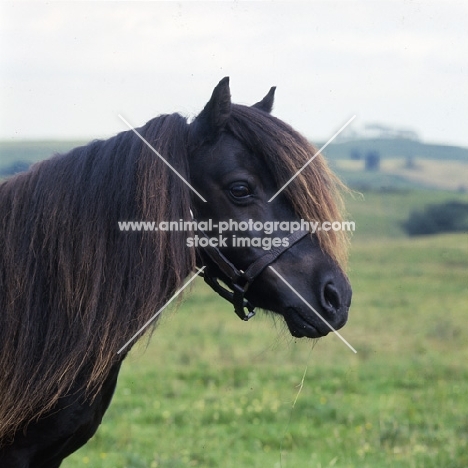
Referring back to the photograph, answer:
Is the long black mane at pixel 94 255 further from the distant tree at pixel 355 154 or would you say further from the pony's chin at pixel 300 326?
the distant tree at pixel 355 154

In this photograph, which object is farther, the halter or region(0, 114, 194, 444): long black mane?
the halter

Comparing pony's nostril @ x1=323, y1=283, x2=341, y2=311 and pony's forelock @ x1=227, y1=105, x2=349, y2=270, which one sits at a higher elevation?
pony's forelock @ x1=227, y1=105, x2=349, y2=270

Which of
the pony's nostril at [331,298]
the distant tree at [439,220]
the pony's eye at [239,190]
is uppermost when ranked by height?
the pony's eye at [239,190]

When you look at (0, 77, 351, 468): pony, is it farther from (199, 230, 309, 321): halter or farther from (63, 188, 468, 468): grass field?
(63, 188, 468, 468): grass field

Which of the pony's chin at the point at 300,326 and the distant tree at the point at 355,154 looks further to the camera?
the distant tree at the point at 355,154

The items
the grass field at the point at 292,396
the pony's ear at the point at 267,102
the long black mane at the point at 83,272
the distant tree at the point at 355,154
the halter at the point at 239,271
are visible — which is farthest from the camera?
the distant tree at the point at 355,154

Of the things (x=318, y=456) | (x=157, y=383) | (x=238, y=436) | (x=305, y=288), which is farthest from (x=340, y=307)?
(x=157, y=383)

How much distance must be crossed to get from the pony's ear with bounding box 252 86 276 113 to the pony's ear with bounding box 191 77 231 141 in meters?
0.48

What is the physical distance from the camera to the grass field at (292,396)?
6.01m

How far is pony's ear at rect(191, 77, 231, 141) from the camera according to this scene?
11.2ft

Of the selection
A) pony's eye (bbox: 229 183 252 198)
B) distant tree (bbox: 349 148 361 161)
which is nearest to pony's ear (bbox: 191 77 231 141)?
pony's eye (bbox: 229 183 252 198)

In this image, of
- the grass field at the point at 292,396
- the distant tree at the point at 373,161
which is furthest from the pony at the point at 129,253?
the distant tree at the point at 373,161

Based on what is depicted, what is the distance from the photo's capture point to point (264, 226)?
3.45m

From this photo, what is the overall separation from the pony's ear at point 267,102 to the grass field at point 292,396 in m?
0.76
